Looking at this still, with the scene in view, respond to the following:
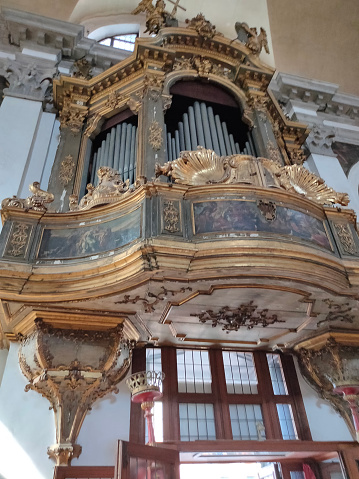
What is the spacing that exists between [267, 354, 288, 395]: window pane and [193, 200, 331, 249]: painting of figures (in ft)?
8.79

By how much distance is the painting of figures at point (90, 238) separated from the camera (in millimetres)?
4672

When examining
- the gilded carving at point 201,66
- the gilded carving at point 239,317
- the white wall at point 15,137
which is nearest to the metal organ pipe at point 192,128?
the gilded carving at point 201,66

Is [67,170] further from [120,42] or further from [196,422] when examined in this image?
[120,42]

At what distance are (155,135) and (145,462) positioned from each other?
440 centimetres

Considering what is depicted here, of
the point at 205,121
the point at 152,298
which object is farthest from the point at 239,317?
the point at 205,121

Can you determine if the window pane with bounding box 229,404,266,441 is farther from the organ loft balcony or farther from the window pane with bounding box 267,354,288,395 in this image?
the organ loft balcony

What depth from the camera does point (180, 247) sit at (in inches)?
171

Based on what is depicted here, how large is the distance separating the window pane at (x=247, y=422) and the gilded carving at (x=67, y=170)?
4.38 m

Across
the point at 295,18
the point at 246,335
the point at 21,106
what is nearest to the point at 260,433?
the point at 246,335

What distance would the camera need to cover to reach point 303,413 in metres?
6.30

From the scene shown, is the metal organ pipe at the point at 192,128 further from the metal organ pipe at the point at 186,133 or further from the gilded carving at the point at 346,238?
the gilded carving at the point at 346,238

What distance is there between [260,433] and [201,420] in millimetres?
878

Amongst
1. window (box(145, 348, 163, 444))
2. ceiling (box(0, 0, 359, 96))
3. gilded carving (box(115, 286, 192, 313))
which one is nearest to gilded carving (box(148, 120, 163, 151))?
gilded carving (box(115, 286, 192, 313))

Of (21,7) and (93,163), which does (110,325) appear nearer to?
(93,163)
